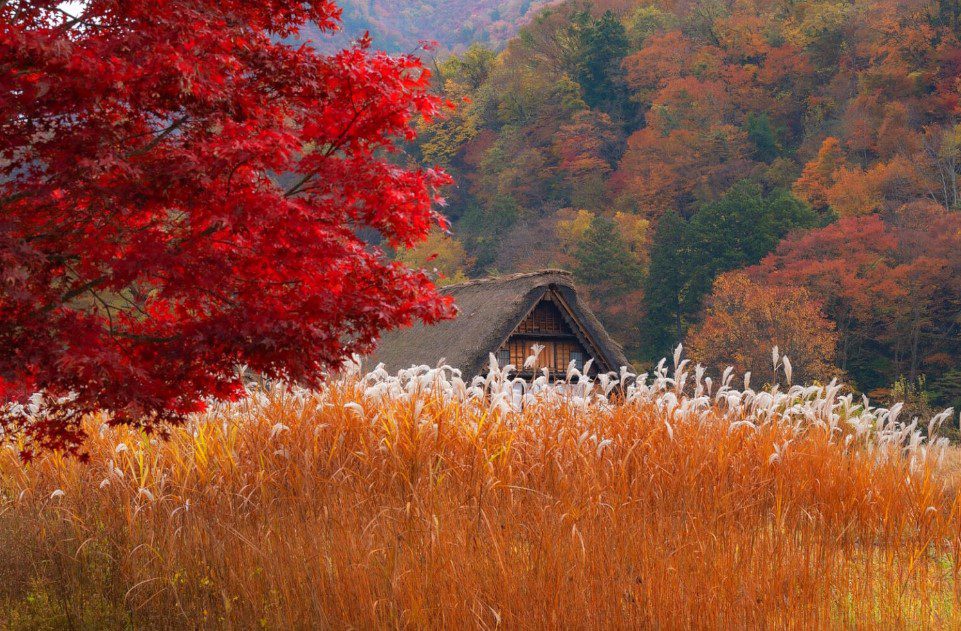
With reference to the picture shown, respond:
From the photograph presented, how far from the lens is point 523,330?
19.3 m

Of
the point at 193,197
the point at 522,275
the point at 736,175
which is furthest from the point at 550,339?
the point at 736,175

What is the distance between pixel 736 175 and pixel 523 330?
70.3ft

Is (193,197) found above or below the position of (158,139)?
below

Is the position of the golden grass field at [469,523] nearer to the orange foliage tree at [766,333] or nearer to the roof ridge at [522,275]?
the roof ridge at [522,275]

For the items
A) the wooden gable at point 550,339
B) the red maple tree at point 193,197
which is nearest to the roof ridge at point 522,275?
the wooden gable at point 550,339

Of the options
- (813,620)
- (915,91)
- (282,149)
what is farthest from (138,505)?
(915,91)

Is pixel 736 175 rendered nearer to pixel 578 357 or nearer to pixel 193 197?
pixel 578 357

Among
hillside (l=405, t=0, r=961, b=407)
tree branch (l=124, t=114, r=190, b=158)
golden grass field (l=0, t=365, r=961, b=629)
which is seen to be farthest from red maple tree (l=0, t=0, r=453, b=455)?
hillside (l=405, t=0, r=961, b=407)

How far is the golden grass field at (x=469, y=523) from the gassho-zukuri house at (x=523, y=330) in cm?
1039

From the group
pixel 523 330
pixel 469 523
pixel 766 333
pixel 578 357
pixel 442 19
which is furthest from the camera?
pixel 442 19

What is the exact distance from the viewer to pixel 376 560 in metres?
3.94

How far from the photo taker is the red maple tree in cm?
335

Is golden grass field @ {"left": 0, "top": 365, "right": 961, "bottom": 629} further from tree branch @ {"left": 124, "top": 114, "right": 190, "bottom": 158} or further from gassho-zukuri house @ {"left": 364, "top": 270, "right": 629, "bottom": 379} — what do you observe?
gassho-zukuri house @ {"left": 364, "top": 270, "right": 629, "bottom": 379}

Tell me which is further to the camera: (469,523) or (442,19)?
(442,19)
